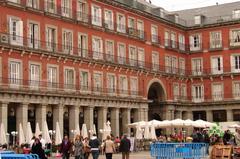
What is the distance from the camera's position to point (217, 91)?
229ft

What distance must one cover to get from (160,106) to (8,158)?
52.4m

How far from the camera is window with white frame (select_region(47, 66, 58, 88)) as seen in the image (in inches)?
1865

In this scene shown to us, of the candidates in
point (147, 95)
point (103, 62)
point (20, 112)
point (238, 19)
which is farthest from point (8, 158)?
point (238, 19)

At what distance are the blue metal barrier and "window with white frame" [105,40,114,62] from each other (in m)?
28.7

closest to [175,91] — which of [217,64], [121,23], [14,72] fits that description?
[217,64]

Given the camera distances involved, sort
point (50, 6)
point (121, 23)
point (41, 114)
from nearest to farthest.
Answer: point (41, 114), point (50, 6), point (121, 23)

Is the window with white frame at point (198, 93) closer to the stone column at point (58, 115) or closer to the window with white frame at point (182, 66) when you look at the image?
the window with white frame at point (182, 66)

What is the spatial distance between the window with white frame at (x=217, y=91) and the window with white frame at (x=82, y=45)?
24.0 metres

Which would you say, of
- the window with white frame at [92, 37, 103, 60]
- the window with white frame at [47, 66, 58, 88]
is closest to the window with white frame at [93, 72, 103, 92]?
the window with white frame at [92, 37, 103, 60]

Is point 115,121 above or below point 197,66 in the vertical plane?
below

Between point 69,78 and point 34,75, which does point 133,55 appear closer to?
point 69,78

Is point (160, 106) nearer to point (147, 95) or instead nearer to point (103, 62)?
point (147, 95)

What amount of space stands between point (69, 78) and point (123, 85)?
961 cm

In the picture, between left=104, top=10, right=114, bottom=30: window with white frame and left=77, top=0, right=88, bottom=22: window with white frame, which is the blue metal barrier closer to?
left=77, top=0, right=88, bottom=22: window with white frame
